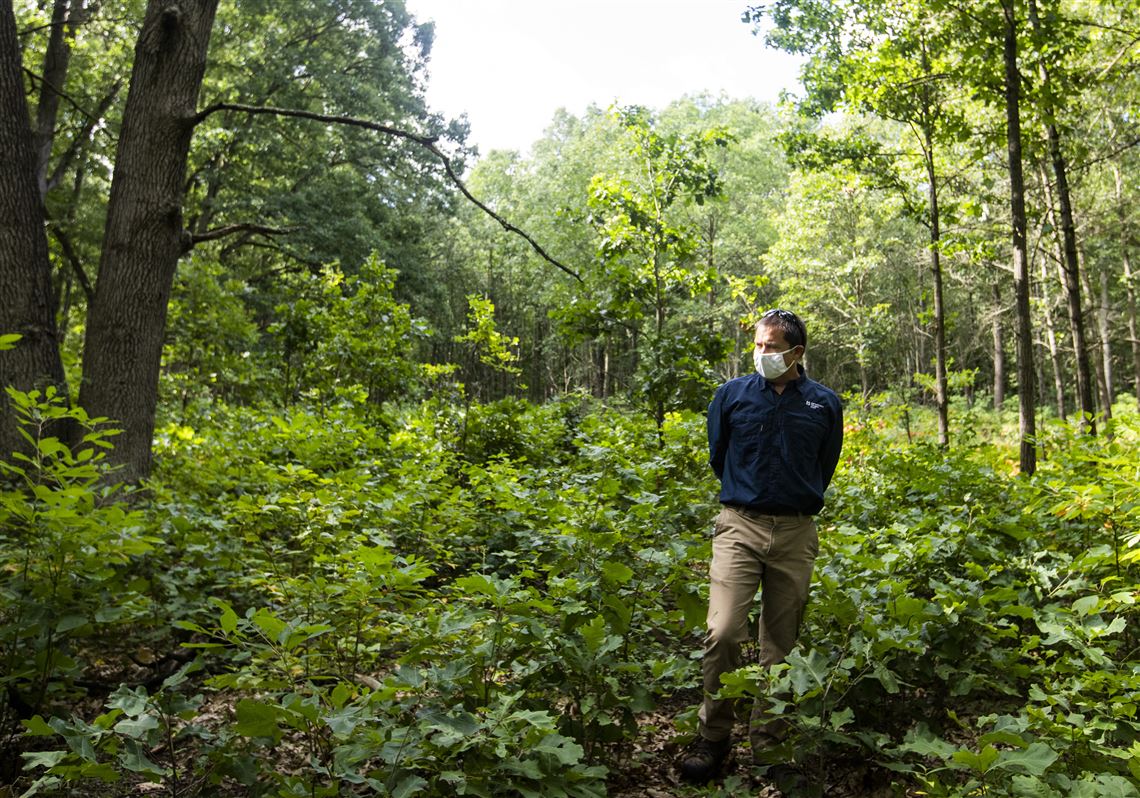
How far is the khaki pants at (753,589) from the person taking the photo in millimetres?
3436

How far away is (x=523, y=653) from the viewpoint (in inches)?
131

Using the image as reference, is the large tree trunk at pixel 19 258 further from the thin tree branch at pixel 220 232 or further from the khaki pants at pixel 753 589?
the khaki pants at pixel 753 589

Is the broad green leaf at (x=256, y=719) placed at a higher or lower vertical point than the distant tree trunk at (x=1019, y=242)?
lower

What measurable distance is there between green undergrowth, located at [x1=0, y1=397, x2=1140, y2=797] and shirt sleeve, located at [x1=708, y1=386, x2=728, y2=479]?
0.52 metres

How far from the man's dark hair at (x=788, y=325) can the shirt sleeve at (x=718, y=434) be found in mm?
437

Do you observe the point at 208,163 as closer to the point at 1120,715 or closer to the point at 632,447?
the point at 632,447

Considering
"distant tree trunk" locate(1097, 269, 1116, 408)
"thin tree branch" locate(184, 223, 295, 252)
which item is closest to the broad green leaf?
"thin tree branch" locate(184, 223, 295, 252)

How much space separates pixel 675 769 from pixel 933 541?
1800 millimetres

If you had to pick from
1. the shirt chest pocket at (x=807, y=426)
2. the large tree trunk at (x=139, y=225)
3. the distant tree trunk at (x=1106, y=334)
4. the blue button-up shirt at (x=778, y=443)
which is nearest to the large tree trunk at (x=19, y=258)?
the large tree trunk at (x=139, y=225)

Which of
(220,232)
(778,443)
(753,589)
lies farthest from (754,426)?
(220,232)

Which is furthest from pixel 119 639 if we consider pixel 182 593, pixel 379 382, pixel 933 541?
pixel 379 382

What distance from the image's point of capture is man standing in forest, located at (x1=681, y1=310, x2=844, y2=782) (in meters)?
3.44

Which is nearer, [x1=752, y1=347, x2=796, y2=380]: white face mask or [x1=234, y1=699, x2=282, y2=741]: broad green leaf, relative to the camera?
[x1=234, y1=699, x2=282, y2=741]: broad green leaf

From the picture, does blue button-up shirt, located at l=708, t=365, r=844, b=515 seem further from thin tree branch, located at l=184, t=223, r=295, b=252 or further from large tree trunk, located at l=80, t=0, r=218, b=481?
large tree trunk, located at l=80, t=0, r=218, b=481
